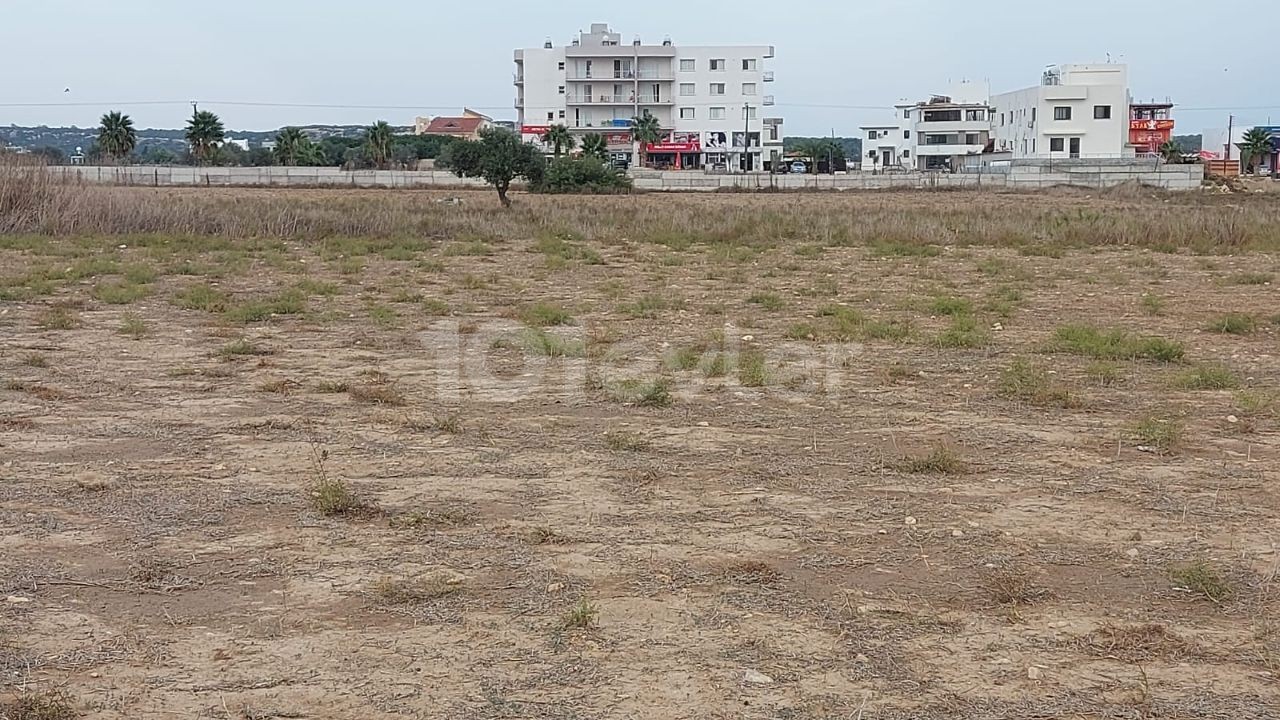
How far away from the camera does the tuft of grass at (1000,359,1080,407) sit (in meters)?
8.84

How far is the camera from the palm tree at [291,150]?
7881cm

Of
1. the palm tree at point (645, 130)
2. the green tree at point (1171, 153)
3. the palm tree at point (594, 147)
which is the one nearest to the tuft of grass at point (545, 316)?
the palm tree at point (594, 147)

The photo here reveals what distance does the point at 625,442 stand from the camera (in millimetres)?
7605

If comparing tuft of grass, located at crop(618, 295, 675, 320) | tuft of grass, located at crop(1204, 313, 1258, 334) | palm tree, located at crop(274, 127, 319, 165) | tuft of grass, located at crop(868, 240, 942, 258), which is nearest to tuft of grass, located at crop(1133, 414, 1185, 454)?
tuft of grass, located at crop(1204, 313, 1258, 334)

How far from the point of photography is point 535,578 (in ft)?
16.7

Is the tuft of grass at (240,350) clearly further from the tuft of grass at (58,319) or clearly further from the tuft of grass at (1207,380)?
the tuft of grass at (1207,380)

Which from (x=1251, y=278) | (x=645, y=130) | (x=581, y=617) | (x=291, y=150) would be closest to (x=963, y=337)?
(x=581, y=617)

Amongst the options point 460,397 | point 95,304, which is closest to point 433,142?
point 95,304

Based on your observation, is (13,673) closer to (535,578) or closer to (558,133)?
(535,578)

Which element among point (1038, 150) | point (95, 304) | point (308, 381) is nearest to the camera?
point (308, 381)

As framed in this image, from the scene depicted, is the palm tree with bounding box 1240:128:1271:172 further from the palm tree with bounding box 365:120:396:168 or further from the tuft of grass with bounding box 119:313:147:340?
the tuft of grass with bounding box 119:313:147:340

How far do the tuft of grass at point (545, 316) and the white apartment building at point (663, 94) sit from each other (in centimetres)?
7597

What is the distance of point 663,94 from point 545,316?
80090 mm

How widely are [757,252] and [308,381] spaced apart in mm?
14949
